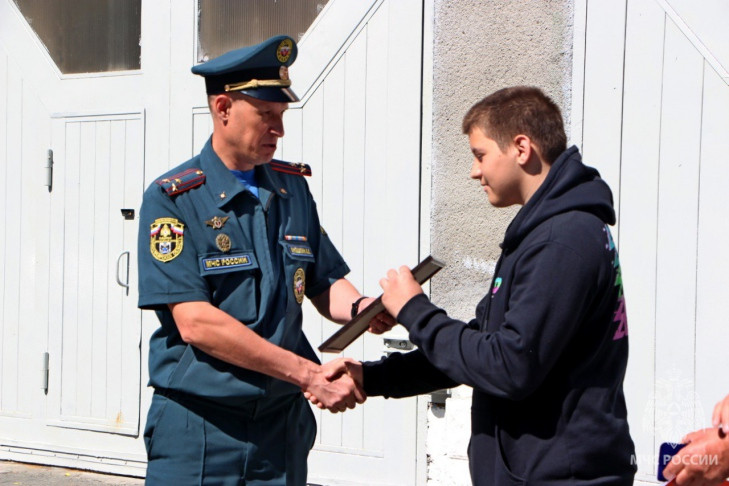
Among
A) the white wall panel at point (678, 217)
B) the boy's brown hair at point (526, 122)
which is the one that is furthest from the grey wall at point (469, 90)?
the boy's brown hair at point (526, 122)

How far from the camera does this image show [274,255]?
3.04m

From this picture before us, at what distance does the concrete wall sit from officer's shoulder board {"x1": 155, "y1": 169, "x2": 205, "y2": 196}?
190cm

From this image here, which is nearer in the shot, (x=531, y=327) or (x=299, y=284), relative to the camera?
(x=531, y=327)

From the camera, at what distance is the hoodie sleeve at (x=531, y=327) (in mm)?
2236

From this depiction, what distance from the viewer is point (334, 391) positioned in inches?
119

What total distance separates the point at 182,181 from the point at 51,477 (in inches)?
128

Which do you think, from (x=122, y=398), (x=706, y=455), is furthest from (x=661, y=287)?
(x=122, y=398)

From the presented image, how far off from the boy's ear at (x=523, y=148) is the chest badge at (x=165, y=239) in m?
1.00

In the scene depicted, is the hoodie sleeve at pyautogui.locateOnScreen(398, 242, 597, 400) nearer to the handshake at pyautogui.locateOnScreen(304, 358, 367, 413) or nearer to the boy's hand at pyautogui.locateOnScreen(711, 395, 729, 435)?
the boy's hand at pyautogui.locateOnScreen(711, 395, 729, 435)

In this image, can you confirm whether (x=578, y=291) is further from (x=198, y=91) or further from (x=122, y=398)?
(x=122, y=398)

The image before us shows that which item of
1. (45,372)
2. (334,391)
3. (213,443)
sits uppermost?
(334,391)

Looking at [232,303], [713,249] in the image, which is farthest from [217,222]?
[713,249]

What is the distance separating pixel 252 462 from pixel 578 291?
3.83ft

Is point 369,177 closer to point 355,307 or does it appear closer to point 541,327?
point 355,307
